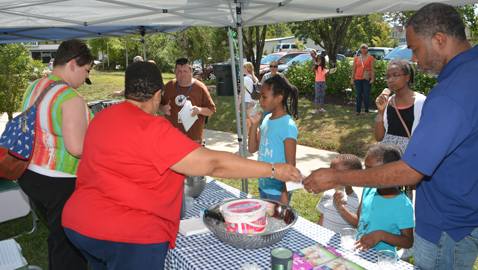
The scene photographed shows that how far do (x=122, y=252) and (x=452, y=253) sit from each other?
1.61 m

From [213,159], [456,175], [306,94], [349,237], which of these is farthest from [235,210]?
[306,94]

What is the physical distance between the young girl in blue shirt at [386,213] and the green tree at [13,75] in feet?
31.4

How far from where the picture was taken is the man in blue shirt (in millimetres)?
1521

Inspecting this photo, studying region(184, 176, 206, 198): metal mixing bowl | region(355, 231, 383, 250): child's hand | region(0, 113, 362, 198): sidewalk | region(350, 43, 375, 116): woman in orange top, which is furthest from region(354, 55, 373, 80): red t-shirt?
region(355, 231, 383, 250): child's hand

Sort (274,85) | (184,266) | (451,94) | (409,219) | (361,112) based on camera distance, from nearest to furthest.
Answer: (451,94) → (184,266) → (409,219) → (274,85) → (361,112)

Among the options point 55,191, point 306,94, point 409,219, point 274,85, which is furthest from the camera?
point 306,94

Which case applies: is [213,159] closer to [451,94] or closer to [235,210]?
[235,210]

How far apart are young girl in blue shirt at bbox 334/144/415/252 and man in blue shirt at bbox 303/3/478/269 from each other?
25cm

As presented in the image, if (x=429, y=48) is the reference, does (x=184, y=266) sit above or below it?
below

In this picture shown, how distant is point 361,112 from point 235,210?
876 cm

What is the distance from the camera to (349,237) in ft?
6.11

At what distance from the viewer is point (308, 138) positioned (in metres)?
7.70

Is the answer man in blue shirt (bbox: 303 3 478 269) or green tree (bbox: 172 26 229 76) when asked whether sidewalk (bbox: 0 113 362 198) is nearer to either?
man in blue shirt (bbox: 303 3 478 269)

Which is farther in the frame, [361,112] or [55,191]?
[361,112]
